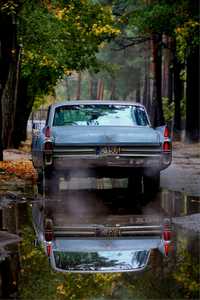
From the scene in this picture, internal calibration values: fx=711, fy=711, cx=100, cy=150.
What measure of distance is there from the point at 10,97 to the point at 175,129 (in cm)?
1838

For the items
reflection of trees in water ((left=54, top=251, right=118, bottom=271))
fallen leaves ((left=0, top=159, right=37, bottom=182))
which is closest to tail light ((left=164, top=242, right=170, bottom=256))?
reflection of trees in water ((left=54, top=251, right=118, bottom=271))

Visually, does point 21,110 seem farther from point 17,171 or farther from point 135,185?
point 135,185

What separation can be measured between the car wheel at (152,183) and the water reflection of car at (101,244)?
9.97ft

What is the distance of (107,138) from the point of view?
12125 millimetres

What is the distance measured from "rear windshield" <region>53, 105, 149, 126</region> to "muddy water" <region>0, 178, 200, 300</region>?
1.33 metres

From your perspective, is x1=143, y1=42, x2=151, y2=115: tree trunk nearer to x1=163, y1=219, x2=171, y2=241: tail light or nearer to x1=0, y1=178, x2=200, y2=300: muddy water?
x1=0, y1=178, x2=200, y2=300: muddy water

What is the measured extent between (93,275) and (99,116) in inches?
293

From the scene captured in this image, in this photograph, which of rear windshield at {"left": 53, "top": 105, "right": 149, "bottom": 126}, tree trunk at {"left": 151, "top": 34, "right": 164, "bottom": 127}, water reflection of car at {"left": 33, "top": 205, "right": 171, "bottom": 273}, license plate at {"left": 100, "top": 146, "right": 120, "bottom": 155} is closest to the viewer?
water reflection of car at {"left": 33, "top": 205, "right": 171, "bottom": 273}

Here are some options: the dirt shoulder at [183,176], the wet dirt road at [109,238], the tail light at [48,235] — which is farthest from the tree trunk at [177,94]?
the tail light at [48,235]

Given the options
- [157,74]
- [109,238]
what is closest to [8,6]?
[109,238]

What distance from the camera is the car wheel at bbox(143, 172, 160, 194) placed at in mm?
12918

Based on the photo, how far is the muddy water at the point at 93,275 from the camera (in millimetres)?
5625

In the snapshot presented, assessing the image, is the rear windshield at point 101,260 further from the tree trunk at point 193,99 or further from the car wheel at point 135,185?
the tree trunk at point 193,99

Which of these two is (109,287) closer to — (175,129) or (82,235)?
(82,235)
